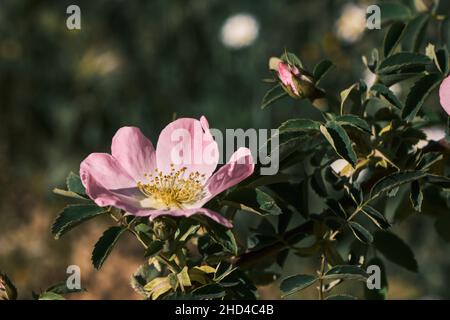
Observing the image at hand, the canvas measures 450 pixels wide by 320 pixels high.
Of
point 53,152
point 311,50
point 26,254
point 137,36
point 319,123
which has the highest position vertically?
point 137,36

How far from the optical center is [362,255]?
1243 mm

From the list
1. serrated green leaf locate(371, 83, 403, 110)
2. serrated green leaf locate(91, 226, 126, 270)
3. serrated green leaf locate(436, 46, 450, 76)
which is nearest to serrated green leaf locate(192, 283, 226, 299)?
serrated green leaf locate(91, 226, 126, 270)

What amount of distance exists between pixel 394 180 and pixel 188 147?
269 mm

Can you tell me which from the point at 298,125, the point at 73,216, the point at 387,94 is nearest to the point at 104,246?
the point at 73,216

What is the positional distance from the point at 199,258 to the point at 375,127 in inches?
11.9

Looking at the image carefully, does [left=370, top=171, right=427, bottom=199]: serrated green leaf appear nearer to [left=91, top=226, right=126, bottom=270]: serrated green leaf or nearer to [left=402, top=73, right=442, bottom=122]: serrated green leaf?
[left=402, top=73, right=442, bottom=122]: serrated green leaf

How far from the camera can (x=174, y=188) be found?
47.0 inches

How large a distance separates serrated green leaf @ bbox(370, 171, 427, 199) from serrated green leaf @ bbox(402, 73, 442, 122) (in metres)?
0.09

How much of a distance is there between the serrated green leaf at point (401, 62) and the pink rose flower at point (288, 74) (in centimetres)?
13

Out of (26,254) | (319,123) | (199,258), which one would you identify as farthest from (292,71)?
(26,254)

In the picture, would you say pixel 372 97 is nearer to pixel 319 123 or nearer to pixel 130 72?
pixel 319 123

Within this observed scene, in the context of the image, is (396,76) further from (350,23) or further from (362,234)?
(350,23)
